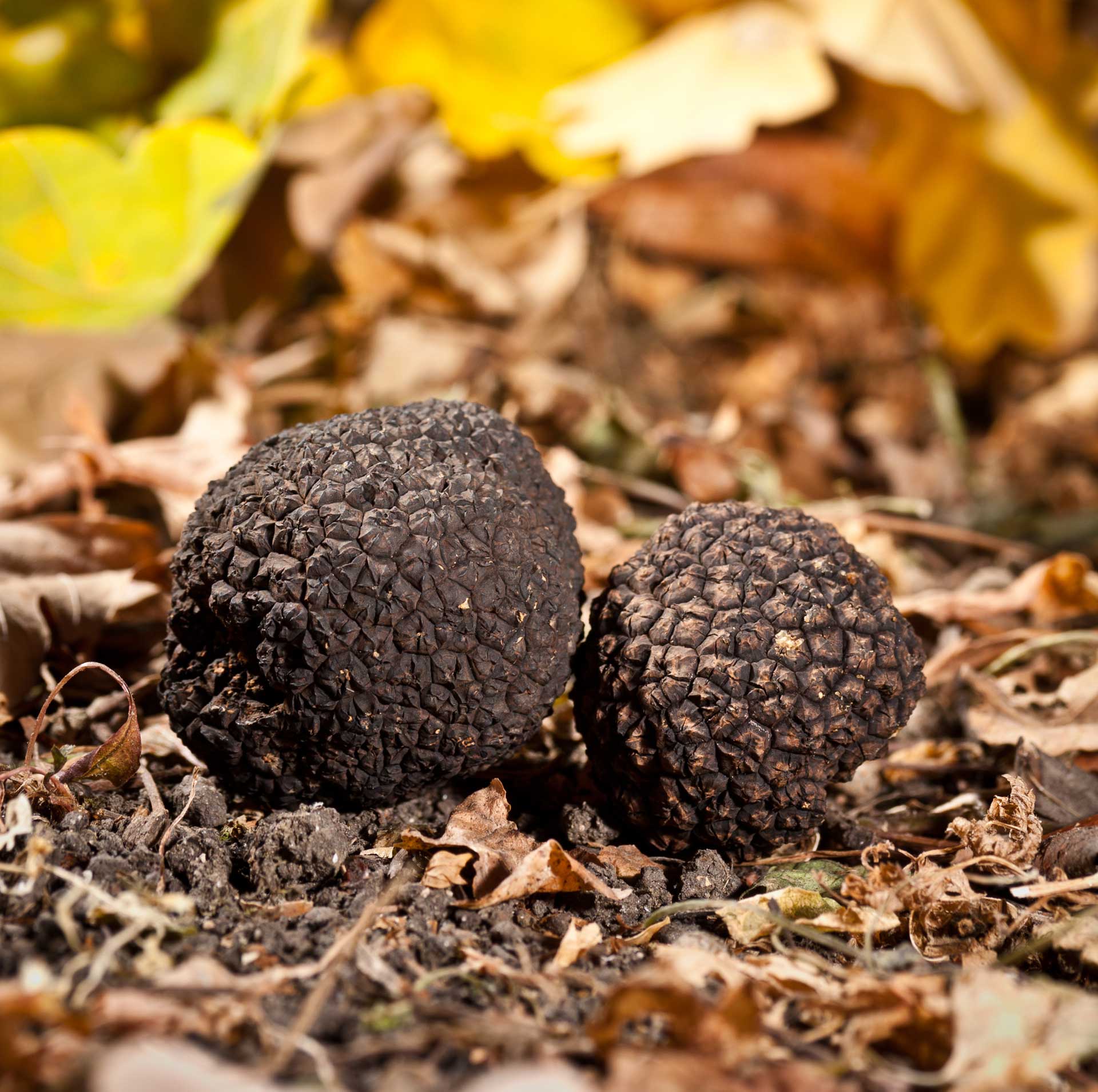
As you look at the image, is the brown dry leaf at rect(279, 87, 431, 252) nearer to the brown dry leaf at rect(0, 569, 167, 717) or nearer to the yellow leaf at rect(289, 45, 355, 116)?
the yellow leaf at rect(289, 45, 355, 116)

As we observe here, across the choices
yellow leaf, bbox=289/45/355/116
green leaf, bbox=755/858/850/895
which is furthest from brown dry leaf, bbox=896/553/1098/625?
yellow leaf, bbox=289/45/355/116

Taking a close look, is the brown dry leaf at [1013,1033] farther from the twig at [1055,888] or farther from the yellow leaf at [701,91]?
the yellow leaf at [701,91]

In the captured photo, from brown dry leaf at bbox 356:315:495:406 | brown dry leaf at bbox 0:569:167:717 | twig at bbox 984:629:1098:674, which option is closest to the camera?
brown dry leaf at bbox 0:569:167:717

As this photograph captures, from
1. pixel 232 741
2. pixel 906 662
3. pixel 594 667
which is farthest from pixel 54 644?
pixel 906 662

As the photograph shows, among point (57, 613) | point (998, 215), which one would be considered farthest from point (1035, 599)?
point (998, 215)

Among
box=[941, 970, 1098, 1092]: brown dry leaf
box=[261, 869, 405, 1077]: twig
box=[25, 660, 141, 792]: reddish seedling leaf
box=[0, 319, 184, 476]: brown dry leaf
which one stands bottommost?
box=[941, 970, 1098, 1092]: brown dry leaf

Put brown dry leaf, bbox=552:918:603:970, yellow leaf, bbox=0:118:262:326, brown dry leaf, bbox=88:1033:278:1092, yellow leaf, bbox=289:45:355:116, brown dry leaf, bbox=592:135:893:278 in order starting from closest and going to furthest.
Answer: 1. brown dry leaf, bbox=88:1033:278:1092
2. brown dry leaf, bbox=552:918:603:970
3. yellow leaf, bbox=0:118:262:326
4. yellow leaf, bbox=289:45:355:116
5. brown dry leaf, bbox=592:135:893:278

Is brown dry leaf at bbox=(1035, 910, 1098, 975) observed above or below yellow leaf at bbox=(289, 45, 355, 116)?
below

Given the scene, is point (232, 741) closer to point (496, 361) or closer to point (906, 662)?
point (906, 662)
